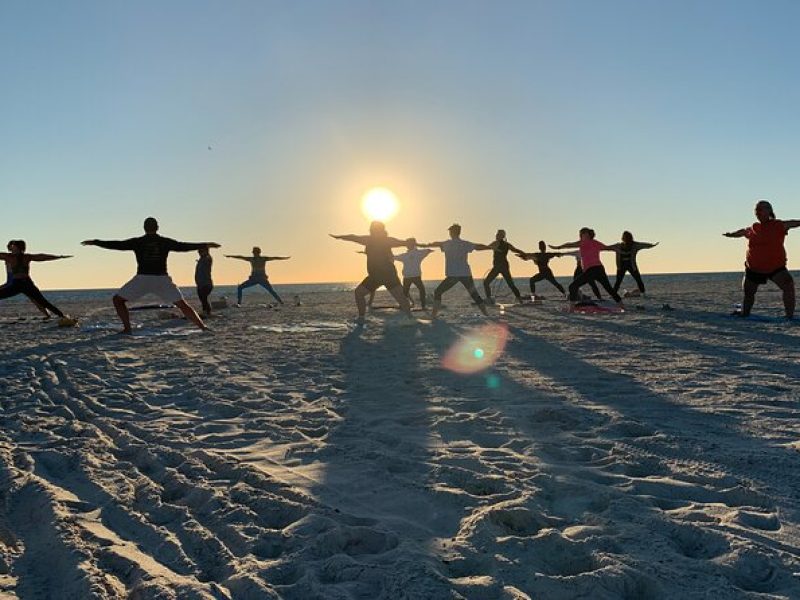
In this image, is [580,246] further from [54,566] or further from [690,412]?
[54,566]

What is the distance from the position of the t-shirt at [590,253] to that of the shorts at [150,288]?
8.71 metres

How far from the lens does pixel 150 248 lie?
35.4ft

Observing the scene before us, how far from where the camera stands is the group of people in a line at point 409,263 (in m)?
10.8

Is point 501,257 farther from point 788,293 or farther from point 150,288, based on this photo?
point 150,288

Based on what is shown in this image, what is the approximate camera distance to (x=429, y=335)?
1009 centimetres

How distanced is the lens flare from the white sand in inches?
14.0

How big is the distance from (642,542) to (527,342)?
6.62 m

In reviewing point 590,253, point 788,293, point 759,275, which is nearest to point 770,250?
point 759,275

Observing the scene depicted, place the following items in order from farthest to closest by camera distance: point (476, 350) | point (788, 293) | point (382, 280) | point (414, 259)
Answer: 1. point (414, 259)
2. point (382, 280)
3. point (788, 293)
4. point (476, 350)

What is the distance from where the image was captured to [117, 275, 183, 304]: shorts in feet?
35.4

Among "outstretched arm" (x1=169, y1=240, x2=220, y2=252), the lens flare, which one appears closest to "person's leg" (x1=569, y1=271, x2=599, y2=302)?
the lens flare

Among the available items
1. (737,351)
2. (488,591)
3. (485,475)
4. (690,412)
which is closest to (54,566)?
(488,591)

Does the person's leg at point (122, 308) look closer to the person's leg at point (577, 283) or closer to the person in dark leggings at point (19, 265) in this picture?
the person in dark leggings at point (19, 265)

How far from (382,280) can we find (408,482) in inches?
378
